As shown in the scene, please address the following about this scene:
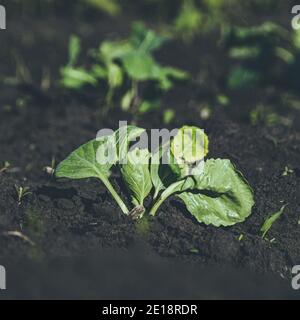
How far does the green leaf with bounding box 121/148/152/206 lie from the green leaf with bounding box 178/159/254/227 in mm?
136

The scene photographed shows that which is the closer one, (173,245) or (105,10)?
(173,245)

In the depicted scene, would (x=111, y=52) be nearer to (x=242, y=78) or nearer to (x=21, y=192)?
(x=242, y=78)

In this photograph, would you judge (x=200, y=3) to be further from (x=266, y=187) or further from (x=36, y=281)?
(x=36, y=281)

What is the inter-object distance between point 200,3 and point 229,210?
2.48 m

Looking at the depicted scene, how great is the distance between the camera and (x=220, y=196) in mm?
2252

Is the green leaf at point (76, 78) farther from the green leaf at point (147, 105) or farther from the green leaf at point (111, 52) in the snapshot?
the green leaf at point (147, 105)

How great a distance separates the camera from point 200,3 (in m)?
4.39

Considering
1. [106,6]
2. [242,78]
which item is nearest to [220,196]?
[242,78]

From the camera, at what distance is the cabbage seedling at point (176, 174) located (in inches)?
86.2

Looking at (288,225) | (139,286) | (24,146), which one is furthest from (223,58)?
(139,286)

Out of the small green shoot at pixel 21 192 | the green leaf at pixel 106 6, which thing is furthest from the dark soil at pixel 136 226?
the green leaf at pixel 106 6

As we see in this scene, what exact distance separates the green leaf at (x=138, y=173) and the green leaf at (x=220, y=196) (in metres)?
0.14

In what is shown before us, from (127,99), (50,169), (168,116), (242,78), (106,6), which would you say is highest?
(106,6)

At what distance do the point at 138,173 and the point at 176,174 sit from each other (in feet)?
0.43
